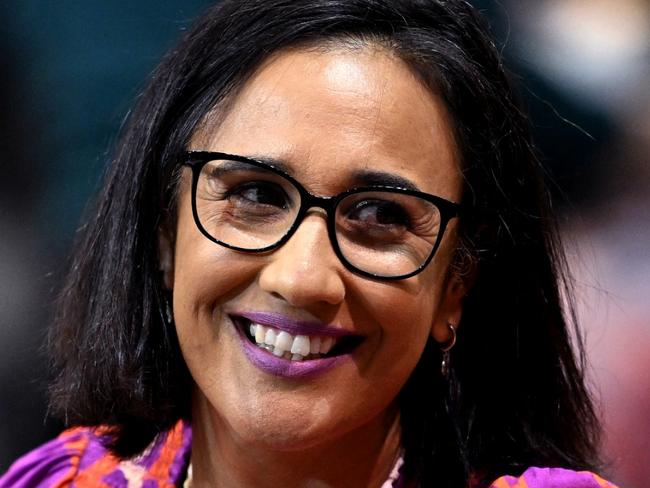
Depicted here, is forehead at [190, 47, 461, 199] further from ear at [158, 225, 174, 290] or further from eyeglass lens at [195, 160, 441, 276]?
ear at [158, 225, 174, 290]

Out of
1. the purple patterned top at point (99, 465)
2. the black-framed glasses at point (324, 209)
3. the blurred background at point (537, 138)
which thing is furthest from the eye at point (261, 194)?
the blurred background at point (537, 138)

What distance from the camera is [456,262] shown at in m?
1.28

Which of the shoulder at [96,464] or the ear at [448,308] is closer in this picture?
the ear at [448,308]

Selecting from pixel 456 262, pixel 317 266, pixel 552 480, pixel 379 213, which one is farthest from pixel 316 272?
pixel 552 480

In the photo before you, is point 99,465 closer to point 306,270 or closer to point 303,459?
point 303,459

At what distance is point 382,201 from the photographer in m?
1.17

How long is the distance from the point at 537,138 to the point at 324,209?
1.09 m

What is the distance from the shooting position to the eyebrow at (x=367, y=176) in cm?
115

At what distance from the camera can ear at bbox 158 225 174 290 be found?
1.33 m

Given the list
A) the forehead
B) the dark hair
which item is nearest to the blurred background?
the dark hair

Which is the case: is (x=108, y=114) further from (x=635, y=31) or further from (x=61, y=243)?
(x=635, y=31)

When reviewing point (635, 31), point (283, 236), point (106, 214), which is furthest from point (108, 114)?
point (635, 31)

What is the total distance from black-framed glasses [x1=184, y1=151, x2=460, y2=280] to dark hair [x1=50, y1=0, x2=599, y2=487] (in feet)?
0.28

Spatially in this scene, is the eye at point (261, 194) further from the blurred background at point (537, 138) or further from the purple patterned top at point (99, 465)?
the blurred background at point (537, 138)
